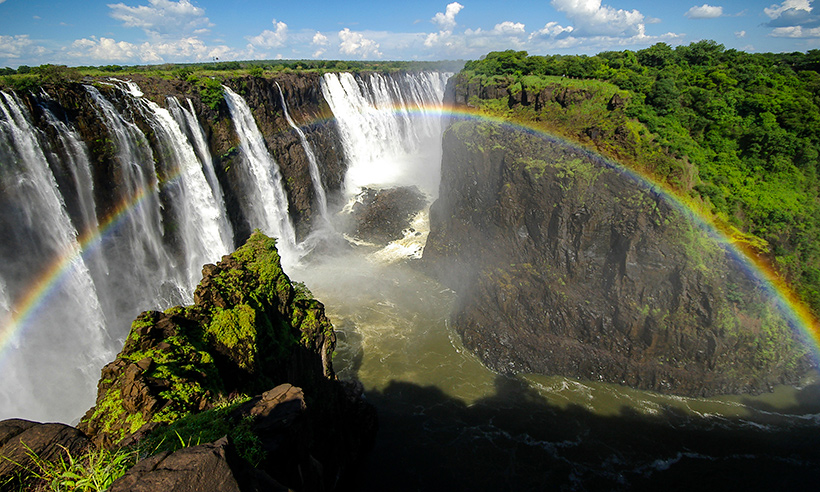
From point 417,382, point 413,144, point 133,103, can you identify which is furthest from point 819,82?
point 133,103

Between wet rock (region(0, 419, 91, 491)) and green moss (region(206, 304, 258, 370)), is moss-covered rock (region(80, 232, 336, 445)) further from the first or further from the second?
wet rock (region(0, 419, 91, 491))

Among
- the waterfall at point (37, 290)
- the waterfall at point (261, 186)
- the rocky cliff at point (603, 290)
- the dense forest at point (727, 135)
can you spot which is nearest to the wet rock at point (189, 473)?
the rocky cliff at point (603, 290)

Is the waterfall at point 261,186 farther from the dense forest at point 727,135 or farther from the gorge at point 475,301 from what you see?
the dense forest at point 727,135

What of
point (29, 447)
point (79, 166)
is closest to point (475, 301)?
point (29, 447)

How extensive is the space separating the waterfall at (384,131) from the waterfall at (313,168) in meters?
4.98

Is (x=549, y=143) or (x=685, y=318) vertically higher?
(x=549, y=143)

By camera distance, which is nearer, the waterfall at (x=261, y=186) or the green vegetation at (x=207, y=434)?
the green vegetation at (x=207, y=434)

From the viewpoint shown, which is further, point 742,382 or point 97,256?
point 97,256

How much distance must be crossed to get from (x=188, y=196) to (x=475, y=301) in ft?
61.1

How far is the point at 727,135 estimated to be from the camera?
73.0ft

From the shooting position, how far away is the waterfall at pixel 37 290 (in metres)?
15.7

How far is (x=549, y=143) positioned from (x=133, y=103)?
23684mm

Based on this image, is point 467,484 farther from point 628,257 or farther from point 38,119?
point 38,119

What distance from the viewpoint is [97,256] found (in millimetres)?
18531
